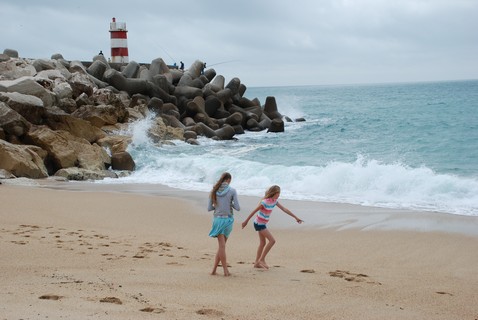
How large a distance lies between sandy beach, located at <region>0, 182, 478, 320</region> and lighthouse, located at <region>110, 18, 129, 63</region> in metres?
22.0

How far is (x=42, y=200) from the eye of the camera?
1120cm

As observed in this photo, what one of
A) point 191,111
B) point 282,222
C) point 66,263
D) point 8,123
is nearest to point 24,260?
point 66,263

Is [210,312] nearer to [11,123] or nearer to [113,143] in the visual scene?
[11,123]

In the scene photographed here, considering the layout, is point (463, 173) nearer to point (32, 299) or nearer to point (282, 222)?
point (282, 222)

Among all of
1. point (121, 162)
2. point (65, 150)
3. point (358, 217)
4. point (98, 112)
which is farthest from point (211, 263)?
point (98, 112)

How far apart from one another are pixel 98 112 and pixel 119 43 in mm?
13849

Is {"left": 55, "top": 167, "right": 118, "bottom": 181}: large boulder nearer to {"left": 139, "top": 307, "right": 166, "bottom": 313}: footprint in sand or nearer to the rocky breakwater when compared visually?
the rocky breakwater

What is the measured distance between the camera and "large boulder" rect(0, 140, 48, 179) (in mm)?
13695

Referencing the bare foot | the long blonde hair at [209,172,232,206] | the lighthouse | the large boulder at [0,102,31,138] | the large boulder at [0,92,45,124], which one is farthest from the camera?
the lighthouse

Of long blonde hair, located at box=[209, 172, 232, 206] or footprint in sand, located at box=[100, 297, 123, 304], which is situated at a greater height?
long blonde hair, located at box=[209, 172, 232, 206]

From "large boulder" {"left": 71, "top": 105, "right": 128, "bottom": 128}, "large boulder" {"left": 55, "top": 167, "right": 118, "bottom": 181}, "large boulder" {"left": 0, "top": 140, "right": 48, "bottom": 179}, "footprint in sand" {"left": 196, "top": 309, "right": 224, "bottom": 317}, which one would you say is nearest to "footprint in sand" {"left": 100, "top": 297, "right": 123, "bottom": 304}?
"footprint in sand" {"left": 196, "top": 309, "right": 224, "bottom": 317}

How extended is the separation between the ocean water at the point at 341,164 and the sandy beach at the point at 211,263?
1839 millimetres

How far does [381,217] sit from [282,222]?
65.6 inches

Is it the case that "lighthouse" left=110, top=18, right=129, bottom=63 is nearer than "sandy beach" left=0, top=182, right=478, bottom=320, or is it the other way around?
"sandy beach" left=0, top=182, right=478, bottom=320
